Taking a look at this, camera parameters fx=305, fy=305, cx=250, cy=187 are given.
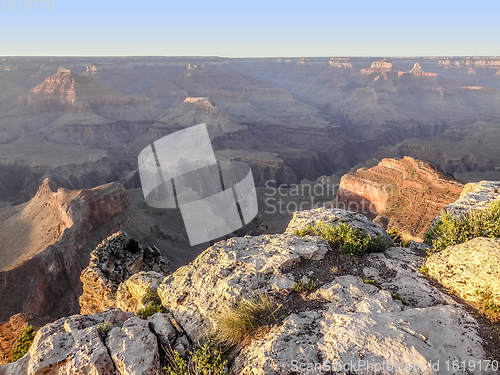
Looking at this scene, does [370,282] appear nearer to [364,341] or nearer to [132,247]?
[364,341]

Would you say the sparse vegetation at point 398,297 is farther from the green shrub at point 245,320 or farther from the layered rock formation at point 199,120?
the layered rock formation at point 199,120

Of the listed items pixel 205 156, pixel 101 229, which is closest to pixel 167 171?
pixel 205 156

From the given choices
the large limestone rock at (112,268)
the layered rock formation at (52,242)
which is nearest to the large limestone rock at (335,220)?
the large limestone rock at (112,268)

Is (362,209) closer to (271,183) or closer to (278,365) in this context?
(278,365)

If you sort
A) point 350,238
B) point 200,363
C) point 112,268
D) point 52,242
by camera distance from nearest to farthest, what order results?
1. point 200,363
2. point 350,238
3. point 112,268
4. point 52,242

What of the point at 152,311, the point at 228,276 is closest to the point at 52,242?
the point at 152,311

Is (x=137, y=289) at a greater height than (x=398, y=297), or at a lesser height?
lesser

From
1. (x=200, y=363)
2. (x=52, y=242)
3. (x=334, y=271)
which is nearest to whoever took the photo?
(x=200, y=363)

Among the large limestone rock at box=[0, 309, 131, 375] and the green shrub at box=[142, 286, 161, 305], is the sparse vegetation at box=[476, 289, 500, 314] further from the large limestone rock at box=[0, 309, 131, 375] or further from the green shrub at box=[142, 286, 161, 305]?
the green shrub at box=[142, 286, 161, 305]
